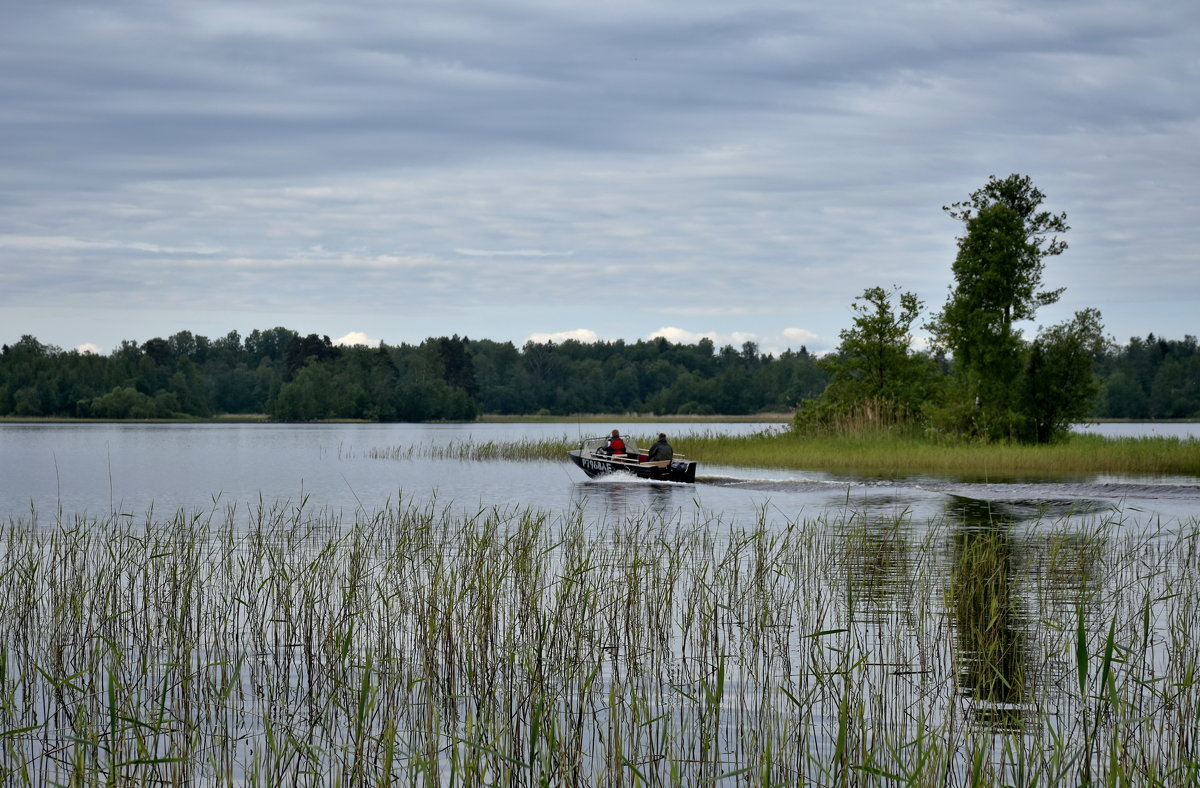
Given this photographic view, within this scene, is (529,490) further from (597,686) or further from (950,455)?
(597,686)

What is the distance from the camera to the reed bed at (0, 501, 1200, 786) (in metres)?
5.80

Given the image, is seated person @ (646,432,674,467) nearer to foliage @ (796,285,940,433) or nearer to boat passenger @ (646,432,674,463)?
boat passenger @ (646,432,674,463)

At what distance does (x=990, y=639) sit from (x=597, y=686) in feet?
10.8

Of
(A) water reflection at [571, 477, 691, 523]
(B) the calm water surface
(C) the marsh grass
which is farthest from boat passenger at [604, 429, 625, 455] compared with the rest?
(C) the marsh grass

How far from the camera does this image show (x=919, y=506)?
23.5m

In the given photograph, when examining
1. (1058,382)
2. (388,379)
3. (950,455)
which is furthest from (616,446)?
(388,379)

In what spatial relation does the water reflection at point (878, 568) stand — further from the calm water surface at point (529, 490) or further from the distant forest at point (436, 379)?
the distant forest at point (436, 379)

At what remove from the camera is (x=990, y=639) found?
8.95 meters

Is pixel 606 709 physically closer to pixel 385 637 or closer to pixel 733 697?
pixel 733 697

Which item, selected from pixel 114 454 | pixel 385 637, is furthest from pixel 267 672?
pixel 114 454

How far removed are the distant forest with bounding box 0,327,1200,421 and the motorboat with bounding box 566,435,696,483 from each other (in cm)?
10076

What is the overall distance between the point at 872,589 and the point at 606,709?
492 cm

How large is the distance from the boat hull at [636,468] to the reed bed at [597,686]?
1860 cm

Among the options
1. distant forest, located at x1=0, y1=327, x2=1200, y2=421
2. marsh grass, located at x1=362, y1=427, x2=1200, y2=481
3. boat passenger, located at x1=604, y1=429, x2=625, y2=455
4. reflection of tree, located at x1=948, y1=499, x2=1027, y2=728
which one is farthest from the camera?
distant forest, located at x1=0, y1=327, x2=1200, y2=421
